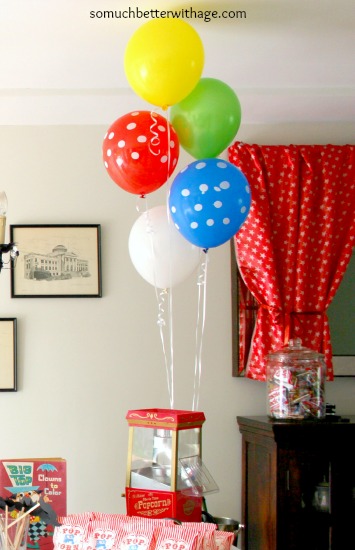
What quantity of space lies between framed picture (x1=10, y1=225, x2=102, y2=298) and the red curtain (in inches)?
27.1

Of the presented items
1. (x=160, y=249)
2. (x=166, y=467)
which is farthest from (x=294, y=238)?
(x=166, y=467)

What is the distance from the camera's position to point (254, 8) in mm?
2576

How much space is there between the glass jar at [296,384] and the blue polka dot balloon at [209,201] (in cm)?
92

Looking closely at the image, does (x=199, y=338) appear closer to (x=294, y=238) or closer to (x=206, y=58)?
(x=294, y=238)

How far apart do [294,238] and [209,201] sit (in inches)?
45.6

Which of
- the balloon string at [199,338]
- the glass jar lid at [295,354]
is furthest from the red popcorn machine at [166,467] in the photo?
the balloon string at [199,338]

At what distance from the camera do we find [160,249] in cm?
260

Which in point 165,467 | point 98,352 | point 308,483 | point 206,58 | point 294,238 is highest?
point 206,58

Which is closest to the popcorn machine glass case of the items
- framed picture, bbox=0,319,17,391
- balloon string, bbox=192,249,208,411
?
balloon string, bbox=192,249,208,411

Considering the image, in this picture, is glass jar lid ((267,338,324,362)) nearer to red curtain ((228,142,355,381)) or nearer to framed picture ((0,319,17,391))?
red curtain ((228,142,355,381))

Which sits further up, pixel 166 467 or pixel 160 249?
pixel 160 249

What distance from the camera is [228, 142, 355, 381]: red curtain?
3.40 meters

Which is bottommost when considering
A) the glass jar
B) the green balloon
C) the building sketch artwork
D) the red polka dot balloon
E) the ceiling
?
the glass jar

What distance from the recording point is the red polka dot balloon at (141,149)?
239 centimetres
